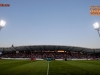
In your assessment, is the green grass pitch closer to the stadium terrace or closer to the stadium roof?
the stadium roof

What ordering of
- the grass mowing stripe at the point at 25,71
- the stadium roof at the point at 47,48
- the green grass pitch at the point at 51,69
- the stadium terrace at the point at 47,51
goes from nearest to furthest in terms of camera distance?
the grass mowing stripe at the point at 25,71 < the green grass pitch at the point at 51,69 < the stadium roof at the point at 47,48 < the stadium terrace at the point at 47,51

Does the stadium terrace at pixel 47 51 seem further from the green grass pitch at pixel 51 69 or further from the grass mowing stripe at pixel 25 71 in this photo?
the grass mowing stripe at pixel 25 71

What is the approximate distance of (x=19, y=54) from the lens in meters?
105

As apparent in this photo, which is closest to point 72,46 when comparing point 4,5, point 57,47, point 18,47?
point 57,47

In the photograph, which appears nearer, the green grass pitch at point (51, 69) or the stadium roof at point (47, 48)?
the green grass pitch at point (51, 69)

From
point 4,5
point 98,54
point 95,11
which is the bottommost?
point 98,54

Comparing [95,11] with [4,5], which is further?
[4,5]

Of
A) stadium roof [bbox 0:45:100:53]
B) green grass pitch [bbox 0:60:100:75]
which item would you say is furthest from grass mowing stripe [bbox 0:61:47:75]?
stadium roof [bbox 0:45:100:53]

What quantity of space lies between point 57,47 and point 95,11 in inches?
3119

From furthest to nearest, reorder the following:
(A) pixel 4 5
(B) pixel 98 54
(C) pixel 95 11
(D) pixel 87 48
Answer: (B) pixel 98 54 → (D) pixel 87 48 → (A) pixel 4 5 → (C) pixel 95 11

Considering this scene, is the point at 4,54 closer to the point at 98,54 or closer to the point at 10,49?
the point at 10,49

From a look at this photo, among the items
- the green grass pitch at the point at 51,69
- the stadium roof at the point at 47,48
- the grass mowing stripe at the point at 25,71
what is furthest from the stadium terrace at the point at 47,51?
the grass mowing stripe at the point at 25,71

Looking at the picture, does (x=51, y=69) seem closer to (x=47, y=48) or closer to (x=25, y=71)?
(x=25, y=71)

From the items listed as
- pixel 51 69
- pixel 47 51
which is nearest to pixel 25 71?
pixel 51 69
